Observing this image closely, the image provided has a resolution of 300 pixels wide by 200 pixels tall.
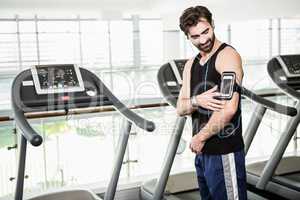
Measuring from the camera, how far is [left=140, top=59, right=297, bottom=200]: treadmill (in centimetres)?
288

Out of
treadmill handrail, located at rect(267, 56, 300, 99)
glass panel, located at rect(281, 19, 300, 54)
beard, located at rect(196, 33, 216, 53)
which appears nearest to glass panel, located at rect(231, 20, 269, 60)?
glass panel, located at rect(281, 19, 300, 54)

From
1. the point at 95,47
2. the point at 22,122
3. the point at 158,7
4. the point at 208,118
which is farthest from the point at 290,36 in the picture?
the point at 22,122

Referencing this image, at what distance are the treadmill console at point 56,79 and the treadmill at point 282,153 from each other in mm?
1691

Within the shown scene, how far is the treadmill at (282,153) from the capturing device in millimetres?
3312

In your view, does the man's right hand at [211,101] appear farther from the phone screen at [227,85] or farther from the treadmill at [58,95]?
the treadmill at [58,95]

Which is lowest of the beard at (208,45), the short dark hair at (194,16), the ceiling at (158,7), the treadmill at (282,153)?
the treadmill at (282,153)

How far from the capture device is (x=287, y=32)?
683 centimetres

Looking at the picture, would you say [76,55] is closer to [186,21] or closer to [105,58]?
[105,58]

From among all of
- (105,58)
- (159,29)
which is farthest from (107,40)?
(159,29)

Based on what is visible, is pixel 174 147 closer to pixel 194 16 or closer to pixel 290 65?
pixel 290 65

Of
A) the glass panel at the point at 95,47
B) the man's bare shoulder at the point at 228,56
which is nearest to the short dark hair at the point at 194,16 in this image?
the man's bare shoulder at the point at 228,56

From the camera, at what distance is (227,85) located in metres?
1.80

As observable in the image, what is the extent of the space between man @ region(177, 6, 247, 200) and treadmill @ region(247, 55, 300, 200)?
155 cm

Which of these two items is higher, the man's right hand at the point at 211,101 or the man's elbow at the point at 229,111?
the man's right hand at the point at 211,101
